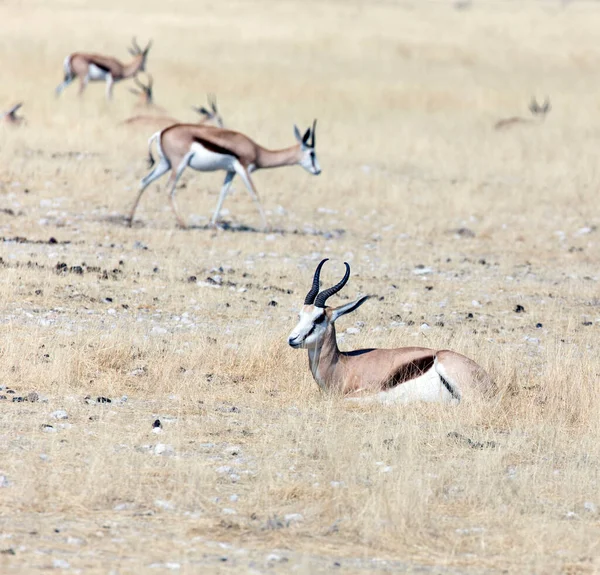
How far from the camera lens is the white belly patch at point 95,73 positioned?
84.8ft

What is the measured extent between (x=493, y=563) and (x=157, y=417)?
2814 millimetres

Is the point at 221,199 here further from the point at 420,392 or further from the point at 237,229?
the point at 420,392

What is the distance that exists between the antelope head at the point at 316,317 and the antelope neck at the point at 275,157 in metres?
8.13

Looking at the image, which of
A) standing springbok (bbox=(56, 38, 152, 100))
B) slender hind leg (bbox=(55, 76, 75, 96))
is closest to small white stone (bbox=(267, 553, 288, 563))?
slender hind leg (bbox=(55, 76, 75, 96))

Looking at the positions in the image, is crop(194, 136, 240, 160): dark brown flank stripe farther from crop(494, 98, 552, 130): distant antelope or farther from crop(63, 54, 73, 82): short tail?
crop(494, 98, 552, 130): distant antelope

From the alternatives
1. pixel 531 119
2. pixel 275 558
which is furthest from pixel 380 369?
pixel 531 119

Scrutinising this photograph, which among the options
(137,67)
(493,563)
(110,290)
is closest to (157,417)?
(493,563)

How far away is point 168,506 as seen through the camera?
5621 millimetres

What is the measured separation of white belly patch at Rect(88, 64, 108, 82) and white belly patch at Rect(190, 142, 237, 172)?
1117 centimetres

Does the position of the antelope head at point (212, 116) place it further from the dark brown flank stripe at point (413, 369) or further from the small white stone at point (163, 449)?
the small white stone at point (163, 449)

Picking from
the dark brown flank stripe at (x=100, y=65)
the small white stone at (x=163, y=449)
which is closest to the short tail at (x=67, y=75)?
Answer: the dark brown flank stripe at (x=100, y=65)

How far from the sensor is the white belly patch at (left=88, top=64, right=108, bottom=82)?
25.8m

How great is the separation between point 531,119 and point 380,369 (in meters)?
20.7

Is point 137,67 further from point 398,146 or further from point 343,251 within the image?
point 343,251
